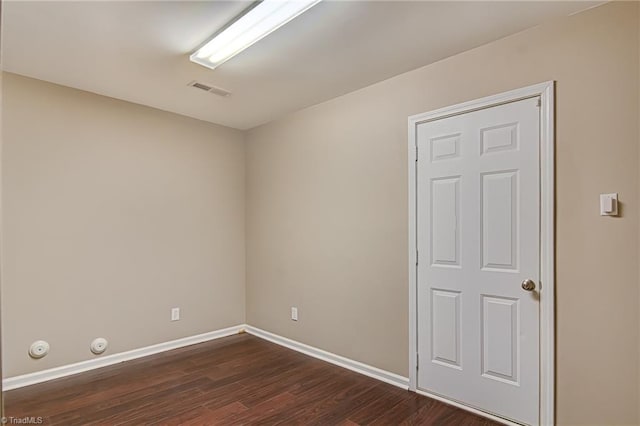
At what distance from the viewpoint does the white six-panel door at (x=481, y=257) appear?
98.1 inches

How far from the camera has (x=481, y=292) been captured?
271cm

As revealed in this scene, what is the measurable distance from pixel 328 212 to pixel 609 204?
7.23 ft

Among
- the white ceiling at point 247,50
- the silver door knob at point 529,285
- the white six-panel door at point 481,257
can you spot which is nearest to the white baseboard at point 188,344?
the white six-panel door at point 481,257

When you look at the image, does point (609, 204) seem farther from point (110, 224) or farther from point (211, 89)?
point (110, 224)

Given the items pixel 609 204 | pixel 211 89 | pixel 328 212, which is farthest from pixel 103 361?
pixel 609 204

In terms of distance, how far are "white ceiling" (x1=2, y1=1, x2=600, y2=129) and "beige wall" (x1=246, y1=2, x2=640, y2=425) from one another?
0.21m

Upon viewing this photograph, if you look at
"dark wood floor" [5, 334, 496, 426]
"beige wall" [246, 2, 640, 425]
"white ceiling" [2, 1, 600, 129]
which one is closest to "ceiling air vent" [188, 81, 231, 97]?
"white ceiling" [2, 1, 600, 129]

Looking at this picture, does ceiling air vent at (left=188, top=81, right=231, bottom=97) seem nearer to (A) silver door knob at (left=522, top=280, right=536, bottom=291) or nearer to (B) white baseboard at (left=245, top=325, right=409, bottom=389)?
(B) white baseboard at (left=245, top=325, right=409, bottom=389)

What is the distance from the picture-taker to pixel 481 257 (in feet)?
8.87

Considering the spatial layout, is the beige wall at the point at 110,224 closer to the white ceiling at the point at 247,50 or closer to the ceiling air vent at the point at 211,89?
the white ceiling at the point at 247,50

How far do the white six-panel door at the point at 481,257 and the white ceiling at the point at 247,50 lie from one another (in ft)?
1.83

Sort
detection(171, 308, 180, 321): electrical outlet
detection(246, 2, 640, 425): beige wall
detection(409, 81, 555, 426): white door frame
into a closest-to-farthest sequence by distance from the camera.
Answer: detection(246, 2, 640, 425): beige wall → detection(409, 81, 555, 426): white door frame → detection(171, 308, 180, 321): electrical outlet

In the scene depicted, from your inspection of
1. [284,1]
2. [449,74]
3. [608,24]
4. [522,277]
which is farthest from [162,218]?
[608,24]

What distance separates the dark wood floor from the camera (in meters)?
2.64
